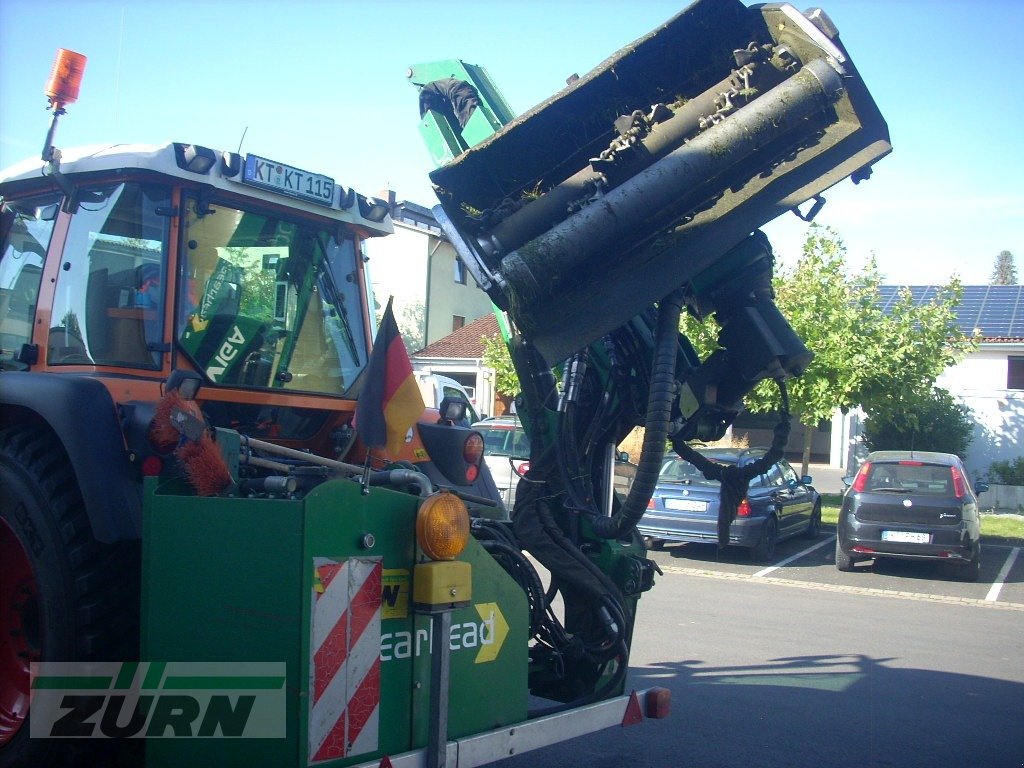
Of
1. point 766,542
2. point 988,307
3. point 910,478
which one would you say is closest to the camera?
point 910,478

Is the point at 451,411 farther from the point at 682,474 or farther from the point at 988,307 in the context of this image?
the point at 988,307

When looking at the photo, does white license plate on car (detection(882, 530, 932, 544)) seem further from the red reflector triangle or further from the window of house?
the window of house

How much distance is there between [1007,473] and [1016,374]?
5.20m

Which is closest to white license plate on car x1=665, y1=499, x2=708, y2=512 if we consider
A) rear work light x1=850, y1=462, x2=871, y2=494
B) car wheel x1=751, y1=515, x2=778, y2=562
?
car wheel x1=751, y1=515, x2=778, y2=562

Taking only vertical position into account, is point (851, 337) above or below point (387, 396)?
above

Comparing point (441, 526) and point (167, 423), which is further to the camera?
point (167, 423)

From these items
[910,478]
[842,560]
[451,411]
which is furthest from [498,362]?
[451,411]

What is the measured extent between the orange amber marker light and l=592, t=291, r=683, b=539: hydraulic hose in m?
2.80

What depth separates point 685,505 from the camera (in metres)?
12.9

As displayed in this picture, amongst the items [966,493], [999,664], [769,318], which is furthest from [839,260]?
[769,318]

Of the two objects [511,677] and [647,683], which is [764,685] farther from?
[511,677]

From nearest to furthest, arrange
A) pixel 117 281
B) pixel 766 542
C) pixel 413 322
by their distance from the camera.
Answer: pixel 117 281, pixel 766 542, pixel 413 322

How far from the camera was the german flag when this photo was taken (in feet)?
11.2

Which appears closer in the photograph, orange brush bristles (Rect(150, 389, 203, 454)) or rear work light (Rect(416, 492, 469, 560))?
rear work light (Rect(416, 492, 469, 560))
